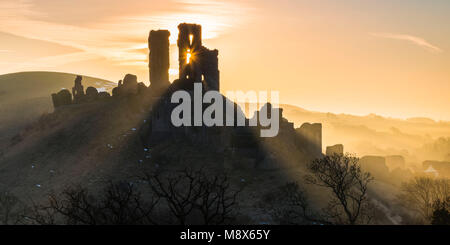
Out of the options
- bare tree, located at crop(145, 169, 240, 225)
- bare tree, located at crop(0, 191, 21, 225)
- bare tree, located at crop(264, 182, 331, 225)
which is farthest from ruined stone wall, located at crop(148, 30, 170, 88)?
bare tree, located at crop(264, 182, 331, 225)

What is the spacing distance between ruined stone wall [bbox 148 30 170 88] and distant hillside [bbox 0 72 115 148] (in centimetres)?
2483

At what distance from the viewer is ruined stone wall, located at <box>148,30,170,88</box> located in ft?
235

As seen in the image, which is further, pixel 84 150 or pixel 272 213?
pixel 84 150

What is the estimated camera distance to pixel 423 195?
201 ft

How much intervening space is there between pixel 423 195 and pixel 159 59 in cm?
4101

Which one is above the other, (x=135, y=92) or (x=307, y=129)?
(x=135, y=92)

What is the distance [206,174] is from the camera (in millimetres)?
48375

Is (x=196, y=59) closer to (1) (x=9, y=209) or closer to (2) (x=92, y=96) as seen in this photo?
(2) (x=92, y=96)

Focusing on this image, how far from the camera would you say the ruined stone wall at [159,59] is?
71.7 m

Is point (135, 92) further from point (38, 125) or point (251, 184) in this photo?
point (251, 184)

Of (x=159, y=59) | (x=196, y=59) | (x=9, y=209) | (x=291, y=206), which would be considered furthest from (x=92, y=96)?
(x=291, y=206)

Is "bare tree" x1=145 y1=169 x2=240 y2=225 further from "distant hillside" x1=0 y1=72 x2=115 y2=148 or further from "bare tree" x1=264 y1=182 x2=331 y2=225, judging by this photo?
"distant hillside" x1=0 y1=72 x2=115 y2=148
